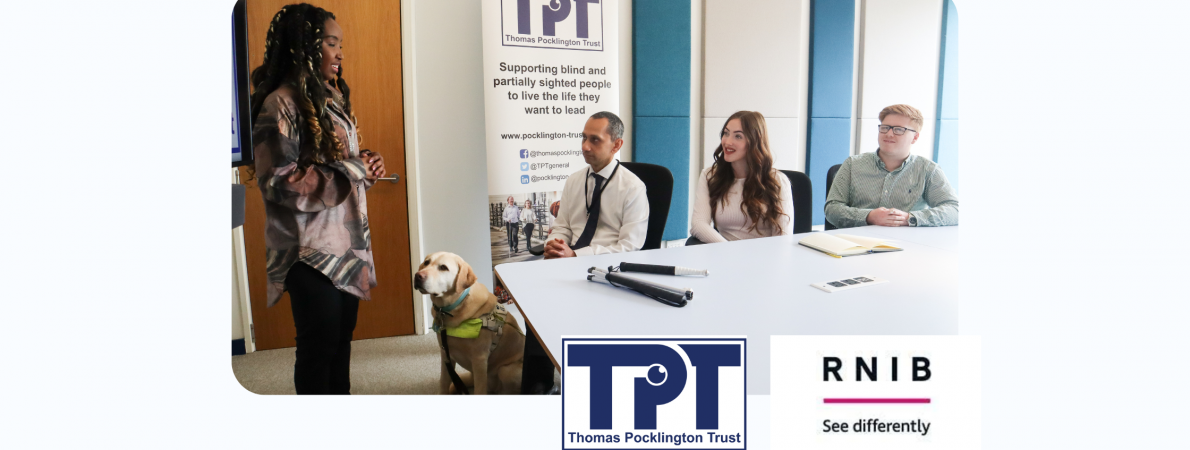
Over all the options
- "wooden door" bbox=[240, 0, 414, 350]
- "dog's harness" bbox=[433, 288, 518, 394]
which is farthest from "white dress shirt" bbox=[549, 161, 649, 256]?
"wooden door" bbox=[240, 0, 414, 350]

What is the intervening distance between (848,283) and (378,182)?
1.67 m

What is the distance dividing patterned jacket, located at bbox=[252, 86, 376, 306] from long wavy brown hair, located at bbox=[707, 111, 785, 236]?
4.92 ft

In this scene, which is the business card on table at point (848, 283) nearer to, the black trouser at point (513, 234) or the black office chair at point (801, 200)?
the black office chair at point (801, 200)

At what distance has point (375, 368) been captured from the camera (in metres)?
1.90

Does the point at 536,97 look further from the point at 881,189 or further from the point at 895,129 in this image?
the point at 895,129

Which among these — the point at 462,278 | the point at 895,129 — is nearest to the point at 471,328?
the point at 462,278

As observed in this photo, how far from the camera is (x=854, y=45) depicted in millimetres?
3143

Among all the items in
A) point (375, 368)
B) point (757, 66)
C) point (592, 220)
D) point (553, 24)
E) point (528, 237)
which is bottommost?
point (375, 368)

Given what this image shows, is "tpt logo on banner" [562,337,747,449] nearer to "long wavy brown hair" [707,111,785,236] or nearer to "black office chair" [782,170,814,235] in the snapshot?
"long wavy brown hair" [707,111,785,236]

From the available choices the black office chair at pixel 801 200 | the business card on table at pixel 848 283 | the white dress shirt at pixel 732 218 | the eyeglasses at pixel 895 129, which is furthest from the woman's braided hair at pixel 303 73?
the eyeglasses at pixel 895 129

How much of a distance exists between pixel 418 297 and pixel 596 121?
119 cm

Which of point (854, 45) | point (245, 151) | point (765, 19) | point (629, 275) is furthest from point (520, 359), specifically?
point (854, 45)

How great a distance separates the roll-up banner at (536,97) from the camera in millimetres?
2477

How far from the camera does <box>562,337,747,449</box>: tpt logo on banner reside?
3.24 ft
